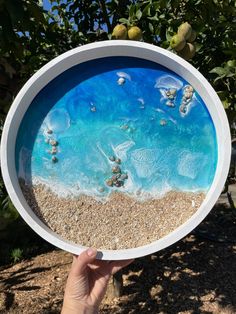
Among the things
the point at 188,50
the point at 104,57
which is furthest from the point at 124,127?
the point at 188,50

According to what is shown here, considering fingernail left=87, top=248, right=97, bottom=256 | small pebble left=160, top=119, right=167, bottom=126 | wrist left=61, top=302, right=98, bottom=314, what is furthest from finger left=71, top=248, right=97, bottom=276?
small pebble left=160, top=119, right=167, bottom=126

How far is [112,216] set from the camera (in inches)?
50.6

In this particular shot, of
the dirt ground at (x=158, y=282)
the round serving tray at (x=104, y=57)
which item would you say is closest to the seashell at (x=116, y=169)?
the round serving tray at (x=104, y=57)

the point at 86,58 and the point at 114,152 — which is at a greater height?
the point at 86,58

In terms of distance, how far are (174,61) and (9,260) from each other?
331 centimetres

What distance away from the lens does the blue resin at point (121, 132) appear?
1284 mm

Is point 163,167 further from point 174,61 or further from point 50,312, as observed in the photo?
point 50,312

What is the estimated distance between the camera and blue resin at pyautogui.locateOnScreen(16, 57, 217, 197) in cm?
128

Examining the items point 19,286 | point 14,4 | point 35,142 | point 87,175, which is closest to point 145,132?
point 87,175

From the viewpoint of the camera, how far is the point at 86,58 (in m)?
1.28

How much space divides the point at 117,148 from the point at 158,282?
7.55 ft

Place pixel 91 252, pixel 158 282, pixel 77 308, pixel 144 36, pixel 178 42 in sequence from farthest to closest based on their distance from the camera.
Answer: pixel 158 282
pixel 144 36
pixel 178 42
pixel 77 308
pixel 91 252

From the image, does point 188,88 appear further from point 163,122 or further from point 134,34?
point 134,34

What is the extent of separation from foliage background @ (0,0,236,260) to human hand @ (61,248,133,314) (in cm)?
44
